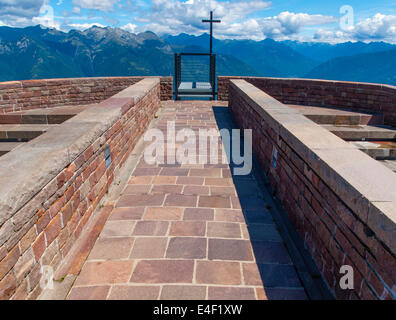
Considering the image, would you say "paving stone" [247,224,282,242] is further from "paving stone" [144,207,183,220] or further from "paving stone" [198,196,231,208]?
"paving stone" [144,207,183,220]

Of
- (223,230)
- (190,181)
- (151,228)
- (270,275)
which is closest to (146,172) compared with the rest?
(190,181)

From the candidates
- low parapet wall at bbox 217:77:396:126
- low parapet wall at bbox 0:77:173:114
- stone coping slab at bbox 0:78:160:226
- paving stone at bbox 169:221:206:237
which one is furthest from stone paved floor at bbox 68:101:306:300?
low parapet wall at bbox 217:77:396:126

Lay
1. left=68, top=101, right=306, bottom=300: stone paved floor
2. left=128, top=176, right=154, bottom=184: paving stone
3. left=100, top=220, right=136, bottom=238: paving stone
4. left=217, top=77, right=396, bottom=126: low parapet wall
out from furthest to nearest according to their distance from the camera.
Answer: left=217, top=77, right=396, bottom=126: low parapet wall → left=128, top=176, right=154, bottom=184: paving stone → left=100, top=220, right=136, bottom=238: paving stone → left=68, top=101, right=306, bottom=300: stone paved floor

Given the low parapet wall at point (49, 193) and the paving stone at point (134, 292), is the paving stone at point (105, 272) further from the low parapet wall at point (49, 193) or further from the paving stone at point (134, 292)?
the low parapet wall at point (49, 193)

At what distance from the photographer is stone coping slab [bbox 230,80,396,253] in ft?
5.99

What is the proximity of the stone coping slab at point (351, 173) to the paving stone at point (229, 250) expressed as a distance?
1034mm

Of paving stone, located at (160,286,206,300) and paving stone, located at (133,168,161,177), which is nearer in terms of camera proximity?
paving stone, located at (160,286,206,300)

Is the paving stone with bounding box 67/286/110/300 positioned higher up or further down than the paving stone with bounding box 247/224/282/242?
further down

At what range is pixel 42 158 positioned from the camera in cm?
260

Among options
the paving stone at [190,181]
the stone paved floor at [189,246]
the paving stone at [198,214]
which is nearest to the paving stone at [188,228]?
the stone paved floor at [189,246]

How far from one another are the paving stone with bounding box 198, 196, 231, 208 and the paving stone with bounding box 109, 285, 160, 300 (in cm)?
155

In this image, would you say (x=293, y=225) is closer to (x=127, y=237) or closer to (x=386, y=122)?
(x=127, y=237)

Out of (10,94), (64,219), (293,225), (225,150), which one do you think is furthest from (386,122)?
(10,94)
